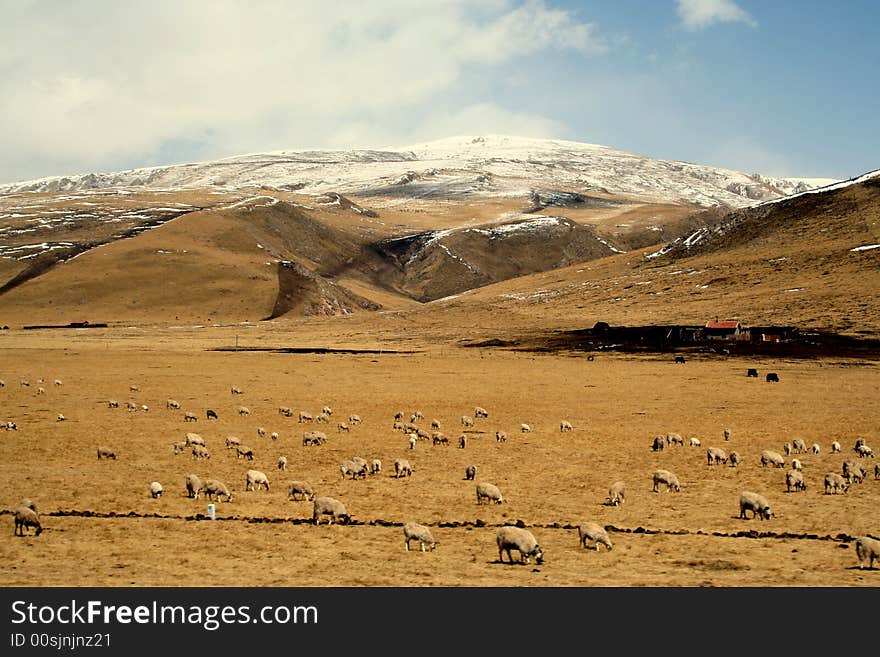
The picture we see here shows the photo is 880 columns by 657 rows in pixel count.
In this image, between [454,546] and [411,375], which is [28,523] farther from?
[411,375]

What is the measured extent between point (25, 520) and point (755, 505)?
17.8m

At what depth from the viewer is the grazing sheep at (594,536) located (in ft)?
64.4

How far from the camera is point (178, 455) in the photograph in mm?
32062

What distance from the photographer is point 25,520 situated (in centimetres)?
2023

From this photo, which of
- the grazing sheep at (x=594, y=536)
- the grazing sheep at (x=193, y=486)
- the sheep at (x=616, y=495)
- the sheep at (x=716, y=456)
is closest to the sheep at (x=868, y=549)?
the grazing sheep at (x=594, y=536)

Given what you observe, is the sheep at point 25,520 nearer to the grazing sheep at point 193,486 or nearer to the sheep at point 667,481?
the grazing sheep at point 193,486

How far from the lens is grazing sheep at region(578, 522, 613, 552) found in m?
19.6

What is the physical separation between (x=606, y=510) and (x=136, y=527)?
12012 millimetres

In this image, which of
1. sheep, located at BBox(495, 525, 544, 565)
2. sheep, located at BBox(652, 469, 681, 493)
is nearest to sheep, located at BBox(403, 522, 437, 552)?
sheep, located at BBox(495, 525, 544, 565)

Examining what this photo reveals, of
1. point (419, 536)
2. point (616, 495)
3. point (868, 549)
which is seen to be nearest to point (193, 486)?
point (419, 536)

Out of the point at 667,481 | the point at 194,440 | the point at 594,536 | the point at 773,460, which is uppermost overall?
the point at 194,440

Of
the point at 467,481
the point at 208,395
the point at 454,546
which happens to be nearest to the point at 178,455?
the point at 467,481

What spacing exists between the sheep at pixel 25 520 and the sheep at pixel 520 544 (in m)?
10.5

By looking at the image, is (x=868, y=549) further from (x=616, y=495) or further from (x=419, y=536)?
(x=419, y=536)
